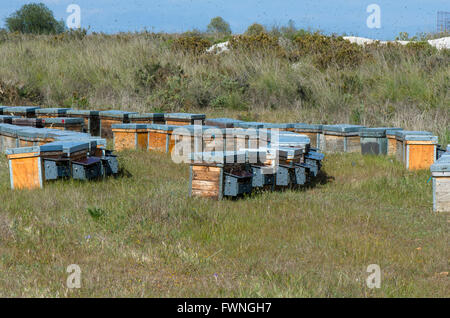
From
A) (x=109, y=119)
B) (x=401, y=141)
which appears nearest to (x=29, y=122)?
(x=109, y=119)

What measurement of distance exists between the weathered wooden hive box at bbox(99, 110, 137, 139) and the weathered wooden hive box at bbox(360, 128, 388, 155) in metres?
4.28

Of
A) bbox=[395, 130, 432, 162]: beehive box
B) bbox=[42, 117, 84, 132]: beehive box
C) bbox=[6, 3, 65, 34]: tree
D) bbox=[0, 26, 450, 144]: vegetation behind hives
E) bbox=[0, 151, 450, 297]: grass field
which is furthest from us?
bbox=[6, 3, 65, 34]: tree

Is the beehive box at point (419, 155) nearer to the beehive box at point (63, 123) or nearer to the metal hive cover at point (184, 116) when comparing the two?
the metal hive cover at point (184, 116)

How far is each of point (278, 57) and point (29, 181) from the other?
41.2 ft

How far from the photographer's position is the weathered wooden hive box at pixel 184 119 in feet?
32.5

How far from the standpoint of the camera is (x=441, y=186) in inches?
235

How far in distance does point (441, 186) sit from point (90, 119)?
7014 mm

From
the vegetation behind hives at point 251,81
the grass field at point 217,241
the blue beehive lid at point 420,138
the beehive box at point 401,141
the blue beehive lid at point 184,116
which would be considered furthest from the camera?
the vegetation behind hives at point 251,81

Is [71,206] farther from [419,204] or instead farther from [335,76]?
[335,76]

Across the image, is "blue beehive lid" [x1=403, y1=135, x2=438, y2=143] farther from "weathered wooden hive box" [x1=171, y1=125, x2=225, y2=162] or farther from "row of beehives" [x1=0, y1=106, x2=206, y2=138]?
"row of beehives" [x1=0, y1=106, x2=206, y2=138]

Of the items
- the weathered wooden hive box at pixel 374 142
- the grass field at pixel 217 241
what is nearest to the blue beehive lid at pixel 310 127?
the weathered wooden hive box at pixel 374 142

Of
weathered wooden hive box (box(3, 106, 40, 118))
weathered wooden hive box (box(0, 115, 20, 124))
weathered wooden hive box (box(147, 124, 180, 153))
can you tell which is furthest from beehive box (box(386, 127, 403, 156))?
weathered wooden hive box (box(3, 106, 40, 118))

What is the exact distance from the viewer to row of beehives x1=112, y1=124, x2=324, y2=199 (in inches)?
237

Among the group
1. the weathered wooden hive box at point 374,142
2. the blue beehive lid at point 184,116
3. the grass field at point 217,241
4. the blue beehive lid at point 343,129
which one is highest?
the blue beehive lid at point 184,116
